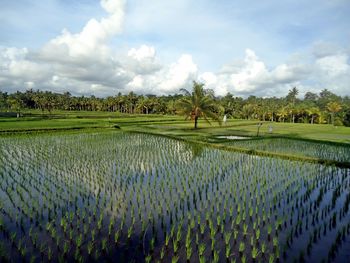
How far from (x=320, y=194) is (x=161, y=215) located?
21.4ft

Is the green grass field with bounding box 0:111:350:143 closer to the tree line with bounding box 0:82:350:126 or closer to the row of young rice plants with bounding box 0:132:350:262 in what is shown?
the tree line with bounding box 0:82:350:126

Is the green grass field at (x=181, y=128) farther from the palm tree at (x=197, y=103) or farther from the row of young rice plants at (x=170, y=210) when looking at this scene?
the row of young rice plants at (x=170, y=210)

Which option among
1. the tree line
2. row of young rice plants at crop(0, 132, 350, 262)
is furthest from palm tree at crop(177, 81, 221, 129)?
row of young rice plants at crop(0, 132, 350, 262)

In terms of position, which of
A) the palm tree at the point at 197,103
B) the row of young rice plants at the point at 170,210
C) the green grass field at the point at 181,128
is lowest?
the row of young rice plants at the point at 170,210

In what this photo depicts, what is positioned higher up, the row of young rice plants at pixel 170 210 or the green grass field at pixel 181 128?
the green grass field at pixel 181 128

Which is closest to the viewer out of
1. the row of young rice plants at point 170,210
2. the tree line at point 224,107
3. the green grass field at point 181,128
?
the row of young rice plants at point 170,210

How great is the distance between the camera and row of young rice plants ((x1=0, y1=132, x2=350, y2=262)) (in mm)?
6523

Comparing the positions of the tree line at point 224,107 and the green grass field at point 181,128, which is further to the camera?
the tree line at point 224,107

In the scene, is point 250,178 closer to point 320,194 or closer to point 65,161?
point 320,194

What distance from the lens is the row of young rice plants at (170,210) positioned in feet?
21.4

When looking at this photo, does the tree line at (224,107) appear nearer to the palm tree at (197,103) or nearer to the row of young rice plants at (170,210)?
the palm tree at (197,103)

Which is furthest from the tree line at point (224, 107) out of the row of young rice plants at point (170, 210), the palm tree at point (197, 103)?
the row of young rice plants at point (170, 210)

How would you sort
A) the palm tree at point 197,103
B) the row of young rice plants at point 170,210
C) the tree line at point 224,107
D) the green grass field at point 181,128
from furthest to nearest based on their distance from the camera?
the tree line at point 224,107, the palm tree at point 197,103, the green grass field at point 181,128, the row of young rice plants at point 170,210

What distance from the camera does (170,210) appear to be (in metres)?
9.01
